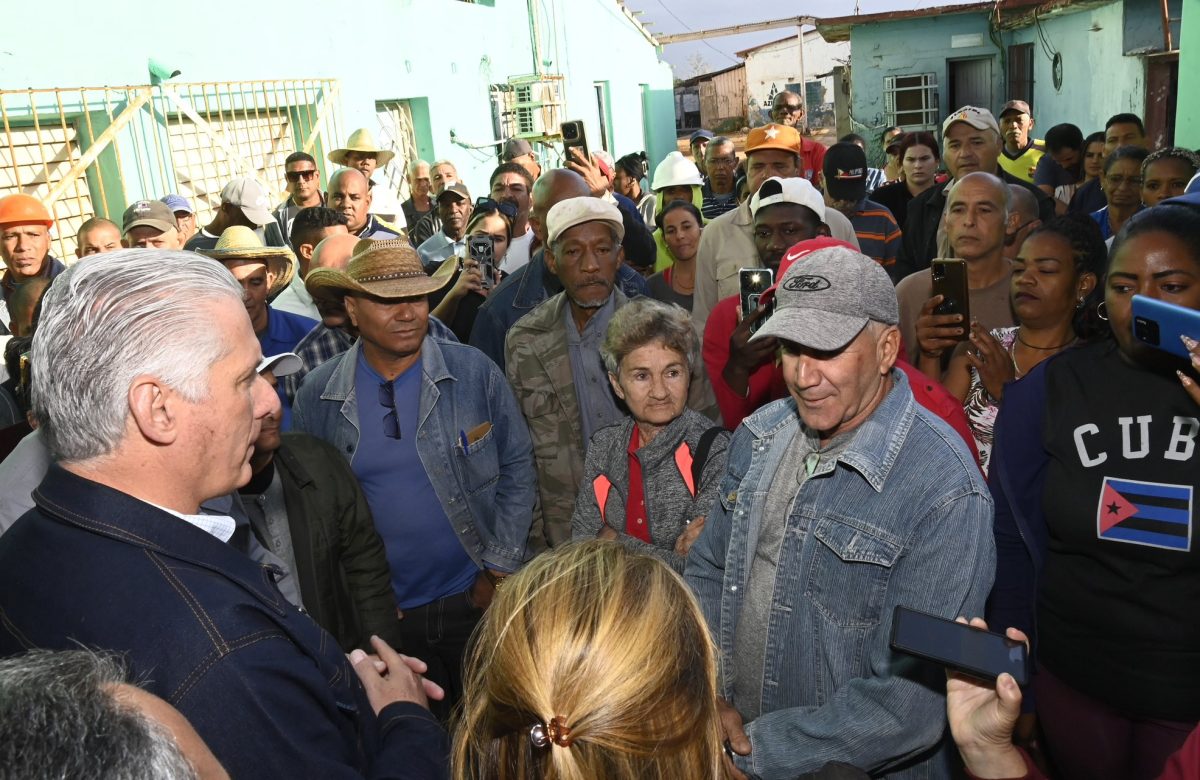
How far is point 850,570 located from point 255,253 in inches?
132

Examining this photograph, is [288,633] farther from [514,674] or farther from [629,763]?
[629,763]

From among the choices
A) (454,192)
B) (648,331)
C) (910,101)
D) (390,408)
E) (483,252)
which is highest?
(910,101)

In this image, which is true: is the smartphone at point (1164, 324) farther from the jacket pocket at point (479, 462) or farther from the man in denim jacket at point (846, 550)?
the jacket pocket at point (479, 462)

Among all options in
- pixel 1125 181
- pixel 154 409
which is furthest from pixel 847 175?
pixel 154 409

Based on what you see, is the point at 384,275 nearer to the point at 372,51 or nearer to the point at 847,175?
the point at 847,175

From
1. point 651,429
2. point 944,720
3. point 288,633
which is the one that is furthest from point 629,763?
point 651,429

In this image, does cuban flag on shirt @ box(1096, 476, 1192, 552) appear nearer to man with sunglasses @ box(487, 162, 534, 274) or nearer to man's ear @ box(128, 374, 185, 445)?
man's ear @ box(128, 374, 185, 445)

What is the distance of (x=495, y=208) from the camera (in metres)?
5.88

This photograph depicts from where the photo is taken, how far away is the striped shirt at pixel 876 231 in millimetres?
5625

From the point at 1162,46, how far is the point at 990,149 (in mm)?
7610

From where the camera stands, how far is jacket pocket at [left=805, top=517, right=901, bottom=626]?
1.94 metres

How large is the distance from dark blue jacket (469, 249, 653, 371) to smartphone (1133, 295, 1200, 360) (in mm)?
2581

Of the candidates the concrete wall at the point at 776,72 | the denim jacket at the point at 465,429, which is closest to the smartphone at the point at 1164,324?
the denim jacket at the point at 465,429

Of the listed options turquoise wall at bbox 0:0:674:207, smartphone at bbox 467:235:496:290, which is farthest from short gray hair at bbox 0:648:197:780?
turquoise wall at bbox 0:0:674:207
